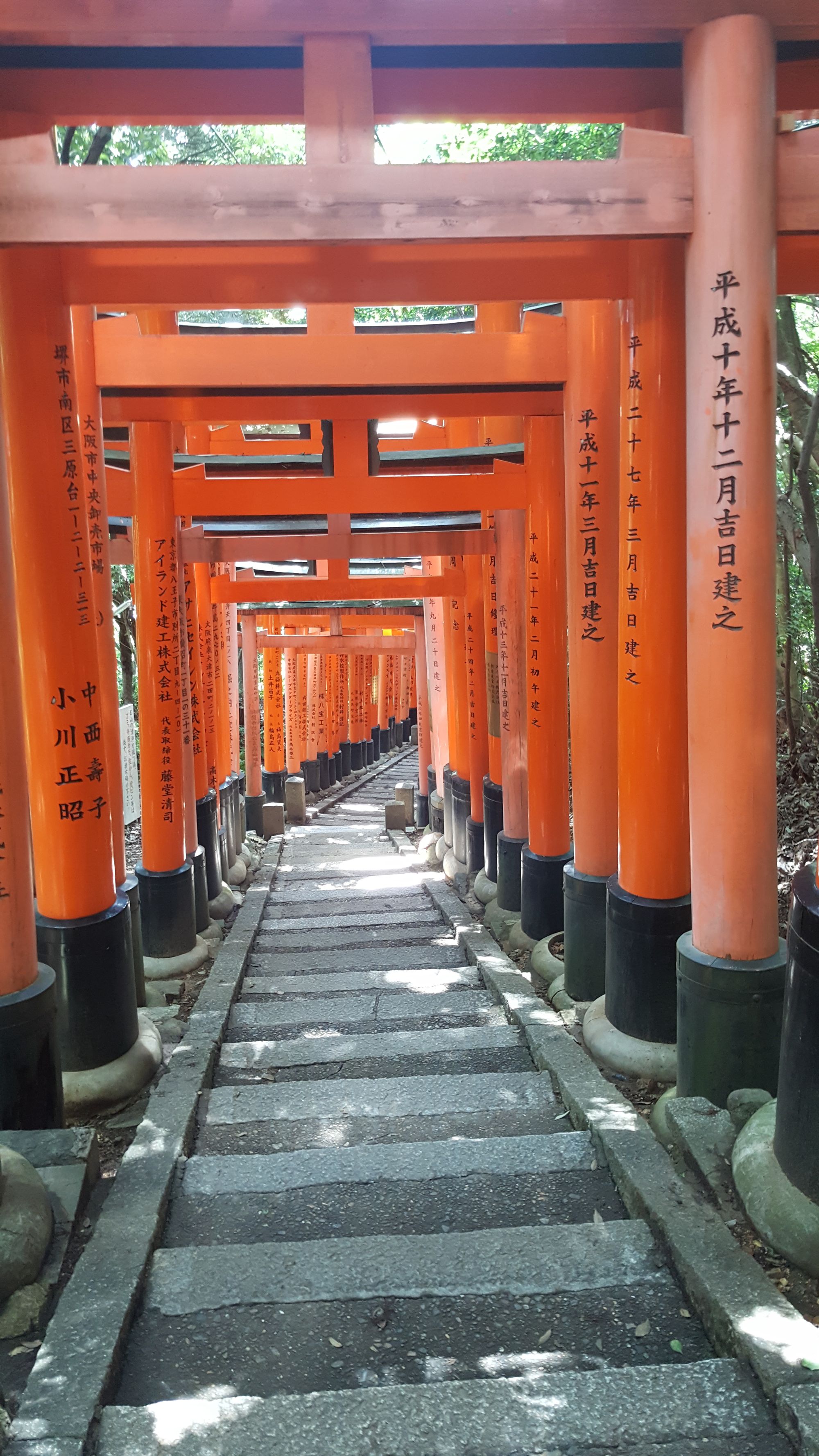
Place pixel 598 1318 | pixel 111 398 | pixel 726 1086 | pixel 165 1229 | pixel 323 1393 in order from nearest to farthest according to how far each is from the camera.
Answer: pixel 323 1393
pixel 598 1318
pixel 165 1229
pixel 726 1086
pixel 111 398

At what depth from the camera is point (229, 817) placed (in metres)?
12.2

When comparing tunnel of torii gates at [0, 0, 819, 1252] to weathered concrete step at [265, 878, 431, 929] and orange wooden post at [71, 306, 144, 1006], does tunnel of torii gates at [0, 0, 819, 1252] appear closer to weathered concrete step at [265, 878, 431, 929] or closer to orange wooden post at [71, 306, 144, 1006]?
orange wooden post at [71, 306, 144, 1006]

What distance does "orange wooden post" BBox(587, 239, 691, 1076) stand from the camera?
4062mm

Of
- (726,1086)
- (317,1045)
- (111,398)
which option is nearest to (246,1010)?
(317,1045)

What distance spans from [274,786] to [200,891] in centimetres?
1236

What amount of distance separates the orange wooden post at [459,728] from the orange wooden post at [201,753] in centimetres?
273

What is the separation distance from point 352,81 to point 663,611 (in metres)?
2.27

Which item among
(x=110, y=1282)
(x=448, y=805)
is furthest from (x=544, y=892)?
(x=448, y=805)

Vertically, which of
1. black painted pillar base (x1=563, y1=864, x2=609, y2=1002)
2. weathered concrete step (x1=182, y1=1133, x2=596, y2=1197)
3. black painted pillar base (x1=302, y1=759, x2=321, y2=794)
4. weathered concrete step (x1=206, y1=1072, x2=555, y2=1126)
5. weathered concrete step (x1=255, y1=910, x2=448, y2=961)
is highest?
black painted pillar base (x1=563, y1=864, x2=609, y2=1002)

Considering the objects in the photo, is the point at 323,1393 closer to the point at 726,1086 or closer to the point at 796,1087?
the point at 796,1087

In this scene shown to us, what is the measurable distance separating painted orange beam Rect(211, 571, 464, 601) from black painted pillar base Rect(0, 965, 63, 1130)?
7.60 metres

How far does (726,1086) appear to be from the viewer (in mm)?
3539

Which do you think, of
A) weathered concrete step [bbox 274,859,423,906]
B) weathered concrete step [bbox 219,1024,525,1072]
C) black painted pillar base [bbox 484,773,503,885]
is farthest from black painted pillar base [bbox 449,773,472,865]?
weathered concrete step [bbox 219,1024,525,1072]

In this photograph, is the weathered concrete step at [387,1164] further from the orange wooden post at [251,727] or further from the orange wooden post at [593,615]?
the orange wooden post at [251,727]
